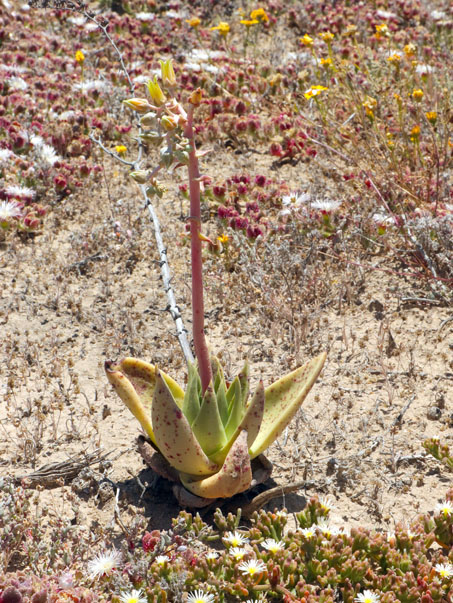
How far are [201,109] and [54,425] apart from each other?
4.55m

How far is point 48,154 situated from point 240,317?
273cm

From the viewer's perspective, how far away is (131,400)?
9.80 feet

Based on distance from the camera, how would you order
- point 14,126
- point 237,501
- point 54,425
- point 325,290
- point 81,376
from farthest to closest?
point 14,126, point 325,290, point 81,376, point 54,425, point 237,501

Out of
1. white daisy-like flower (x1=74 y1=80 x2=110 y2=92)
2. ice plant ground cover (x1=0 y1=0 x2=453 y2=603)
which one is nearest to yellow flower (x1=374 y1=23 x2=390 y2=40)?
ice plant ground cover (x1=0 y1=0 x2=453 y2=603)

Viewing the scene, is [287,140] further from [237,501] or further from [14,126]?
[237,501]

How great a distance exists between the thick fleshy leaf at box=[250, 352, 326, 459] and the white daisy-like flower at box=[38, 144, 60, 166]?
12.3 feet

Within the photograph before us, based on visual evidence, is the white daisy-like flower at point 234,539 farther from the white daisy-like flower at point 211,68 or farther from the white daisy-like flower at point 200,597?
the white daisy-like flower at point 211,68

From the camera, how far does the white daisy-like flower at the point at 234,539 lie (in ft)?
8.80

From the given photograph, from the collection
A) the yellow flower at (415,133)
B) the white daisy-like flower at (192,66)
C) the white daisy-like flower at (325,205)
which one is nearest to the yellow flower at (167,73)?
the white daisy-like flower at (325,205)

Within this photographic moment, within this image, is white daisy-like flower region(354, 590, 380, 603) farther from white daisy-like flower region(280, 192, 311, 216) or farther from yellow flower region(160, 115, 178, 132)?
white daisy-like flower region(280, 192, 311, 216)

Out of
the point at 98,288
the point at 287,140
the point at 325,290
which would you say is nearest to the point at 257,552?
the point at 325,290

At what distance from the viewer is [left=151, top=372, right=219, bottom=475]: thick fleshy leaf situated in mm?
2670

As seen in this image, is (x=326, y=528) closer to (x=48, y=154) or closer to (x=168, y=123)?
(x=168, y=123)

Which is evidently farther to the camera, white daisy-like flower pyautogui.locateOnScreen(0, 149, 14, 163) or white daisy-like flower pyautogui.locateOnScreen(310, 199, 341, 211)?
white daisy-like flower pyautogui.locateOnScreen(0, 149, 14, 163)
